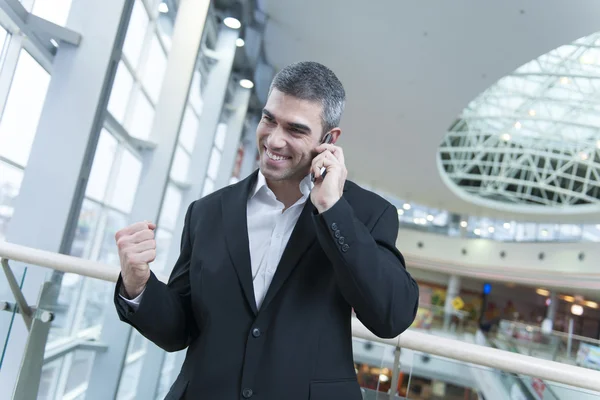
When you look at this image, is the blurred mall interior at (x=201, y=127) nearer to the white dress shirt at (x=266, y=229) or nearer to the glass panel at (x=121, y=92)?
the glass panel at (x=121, y=92)

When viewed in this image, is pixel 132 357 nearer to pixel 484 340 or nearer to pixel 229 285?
pixel 229 285

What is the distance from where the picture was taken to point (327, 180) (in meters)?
1.33

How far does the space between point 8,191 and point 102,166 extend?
2.41 m

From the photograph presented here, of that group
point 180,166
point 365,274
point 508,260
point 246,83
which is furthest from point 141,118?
point 508,260

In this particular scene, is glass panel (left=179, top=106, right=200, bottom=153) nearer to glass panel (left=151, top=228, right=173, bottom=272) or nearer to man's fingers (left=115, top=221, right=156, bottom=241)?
glass panel (left=151, top=228, right=173, bottom=272)

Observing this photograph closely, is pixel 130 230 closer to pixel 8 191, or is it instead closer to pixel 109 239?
pixel 8 191

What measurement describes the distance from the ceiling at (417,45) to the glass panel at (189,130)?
9.66 ft

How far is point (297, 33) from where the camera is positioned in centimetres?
1280

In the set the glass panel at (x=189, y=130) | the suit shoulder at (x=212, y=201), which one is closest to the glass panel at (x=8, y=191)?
the suit shoulder at (x=212, y=201)

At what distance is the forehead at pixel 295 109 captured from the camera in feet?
4.68

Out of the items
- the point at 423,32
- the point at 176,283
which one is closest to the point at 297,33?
the point at 423,32

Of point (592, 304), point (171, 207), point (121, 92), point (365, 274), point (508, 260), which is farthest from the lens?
point (508, 260)

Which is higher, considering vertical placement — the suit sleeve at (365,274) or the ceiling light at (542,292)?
the ceiling light at (542,292)

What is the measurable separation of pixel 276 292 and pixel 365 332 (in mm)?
1042
